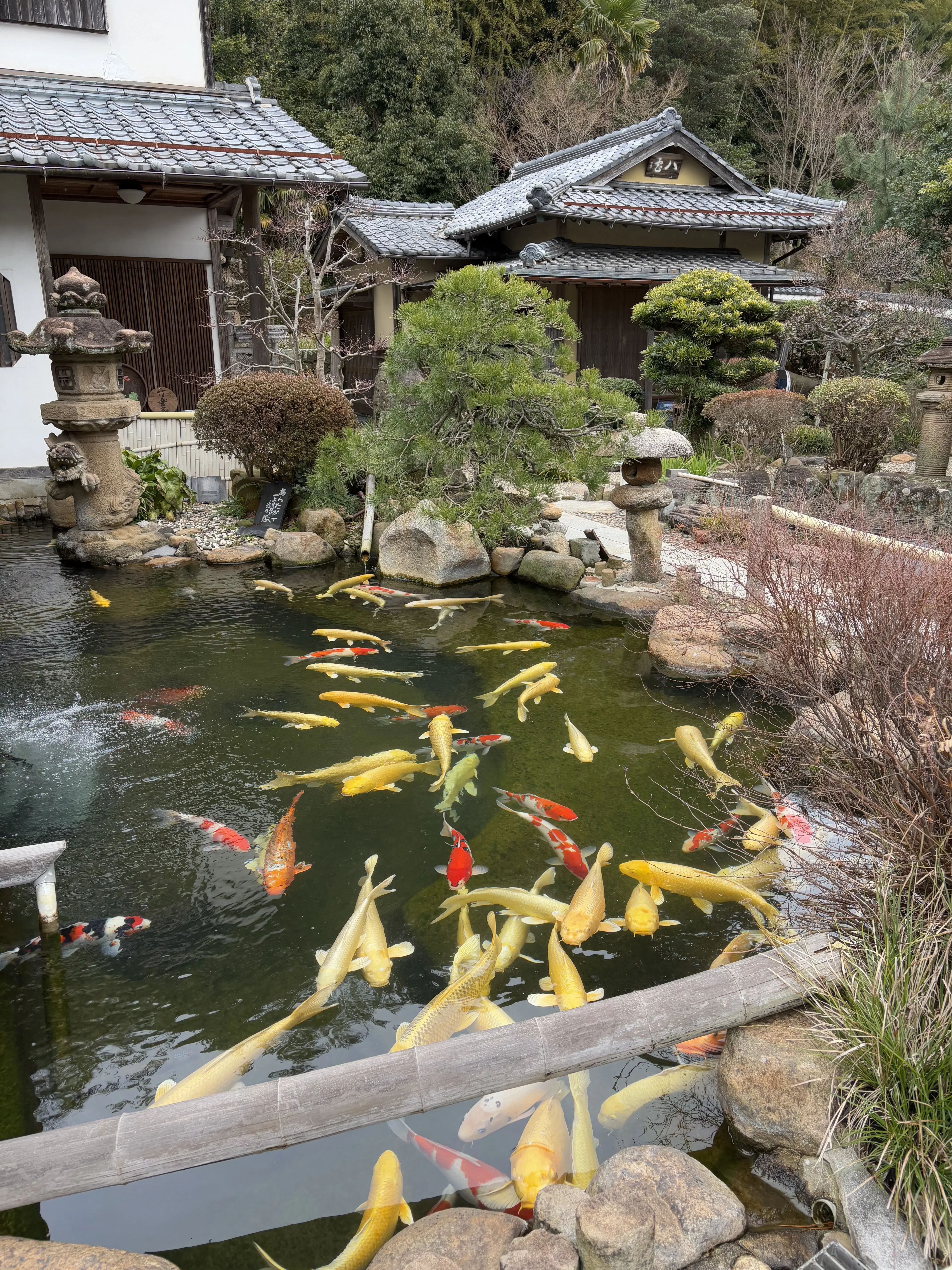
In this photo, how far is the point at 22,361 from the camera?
11.6 meters

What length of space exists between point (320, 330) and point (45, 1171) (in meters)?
12.8

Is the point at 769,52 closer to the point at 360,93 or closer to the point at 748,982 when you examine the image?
the point at 360,93

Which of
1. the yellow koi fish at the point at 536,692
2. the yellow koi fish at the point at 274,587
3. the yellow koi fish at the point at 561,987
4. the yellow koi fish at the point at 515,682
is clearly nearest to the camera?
the yellow koi fish at the point at 561,987

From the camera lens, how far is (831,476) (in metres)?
10.4

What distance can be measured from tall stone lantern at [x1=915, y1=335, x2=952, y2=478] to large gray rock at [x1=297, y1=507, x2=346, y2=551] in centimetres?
657

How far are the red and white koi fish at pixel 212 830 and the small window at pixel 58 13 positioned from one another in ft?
40.5

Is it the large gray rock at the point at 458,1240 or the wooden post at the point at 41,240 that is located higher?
the wooden post at the point at 41,240

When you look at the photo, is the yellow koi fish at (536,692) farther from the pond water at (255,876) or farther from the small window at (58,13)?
the small window at (58,13)

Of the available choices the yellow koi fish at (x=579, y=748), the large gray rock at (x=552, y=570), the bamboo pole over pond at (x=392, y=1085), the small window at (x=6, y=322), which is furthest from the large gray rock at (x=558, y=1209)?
the small window at (x=6, y=322)

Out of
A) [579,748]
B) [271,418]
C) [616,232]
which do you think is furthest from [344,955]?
[616,232]

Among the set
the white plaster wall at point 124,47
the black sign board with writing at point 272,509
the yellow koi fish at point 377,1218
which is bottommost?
the yellow koi fish at point 377,1218

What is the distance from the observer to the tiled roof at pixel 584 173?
16609 millimetres

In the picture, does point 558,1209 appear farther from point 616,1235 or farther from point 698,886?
point 698,886

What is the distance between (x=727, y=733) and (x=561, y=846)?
67.7 inches
